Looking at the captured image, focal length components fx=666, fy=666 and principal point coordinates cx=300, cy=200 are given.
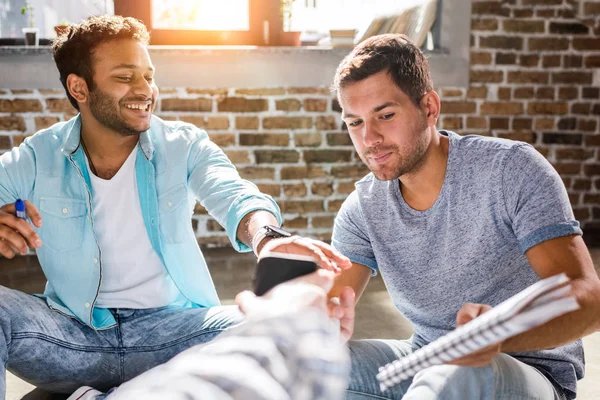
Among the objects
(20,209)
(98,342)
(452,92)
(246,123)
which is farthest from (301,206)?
(20,209)

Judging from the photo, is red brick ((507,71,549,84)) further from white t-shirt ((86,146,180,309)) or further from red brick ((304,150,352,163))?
white t-shirt ((86,146,180,309))

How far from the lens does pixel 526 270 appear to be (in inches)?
59.3

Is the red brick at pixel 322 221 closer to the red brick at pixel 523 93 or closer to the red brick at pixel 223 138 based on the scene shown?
the red brick at pixel 223 138

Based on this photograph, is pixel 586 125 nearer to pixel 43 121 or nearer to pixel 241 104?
pixel 241 104

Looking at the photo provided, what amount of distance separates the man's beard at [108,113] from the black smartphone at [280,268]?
90 centimetres

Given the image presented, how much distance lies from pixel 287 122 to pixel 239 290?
1.27m

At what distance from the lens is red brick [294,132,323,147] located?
4098 millimetres

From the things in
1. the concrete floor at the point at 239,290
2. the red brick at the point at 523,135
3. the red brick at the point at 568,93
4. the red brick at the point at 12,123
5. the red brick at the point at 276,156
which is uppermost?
the red brick at the point at 568,93

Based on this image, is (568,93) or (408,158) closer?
(408,158)

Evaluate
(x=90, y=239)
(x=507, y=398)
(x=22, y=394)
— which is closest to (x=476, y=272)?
(x=507, y=398)

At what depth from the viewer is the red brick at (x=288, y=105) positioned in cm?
405

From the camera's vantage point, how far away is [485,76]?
4203 mm

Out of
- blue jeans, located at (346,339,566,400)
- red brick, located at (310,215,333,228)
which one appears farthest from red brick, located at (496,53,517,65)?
blue jeans, located at (346,339,566,400)

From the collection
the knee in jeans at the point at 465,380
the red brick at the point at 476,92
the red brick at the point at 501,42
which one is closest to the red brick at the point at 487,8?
the red brick at the point at 501,42
